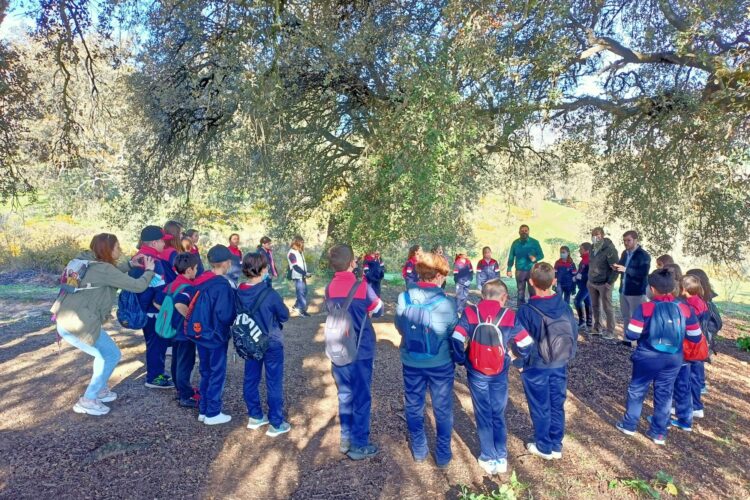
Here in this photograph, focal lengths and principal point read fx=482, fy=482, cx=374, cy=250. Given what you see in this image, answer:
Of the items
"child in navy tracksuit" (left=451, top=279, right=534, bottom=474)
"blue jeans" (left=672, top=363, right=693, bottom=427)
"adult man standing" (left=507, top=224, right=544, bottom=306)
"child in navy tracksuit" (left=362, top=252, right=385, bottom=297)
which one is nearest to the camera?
"child in navy tracksuit" (left=451, top=279, right=534, bottom=474)

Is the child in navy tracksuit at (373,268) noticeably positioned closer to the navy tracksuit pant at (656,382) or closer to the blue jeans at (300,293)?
the blue jeans at (300,293)

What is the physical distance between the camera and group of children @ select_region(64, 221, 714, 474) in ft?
13.0

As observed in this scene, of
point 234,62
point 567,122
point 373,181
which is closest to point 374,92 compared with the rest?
point 373,181

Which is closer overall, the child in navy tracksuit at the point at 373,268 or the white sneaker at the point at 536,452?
the white sneaker at the point at 536,452

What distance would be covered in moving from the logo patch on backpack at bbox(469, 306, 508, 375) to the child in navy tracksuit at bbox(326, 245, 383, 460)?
0.86m

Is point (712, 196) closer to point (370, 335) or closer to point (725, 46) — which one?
point (725, 46)

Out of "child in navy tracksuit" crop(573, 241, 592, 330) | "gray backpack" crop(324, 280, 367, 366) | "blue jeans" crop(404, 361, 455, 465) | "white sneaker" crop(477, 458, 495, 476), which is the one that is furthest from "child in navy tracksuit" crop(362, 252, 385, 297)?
"white sneaker" crop(477, 458, 495, 476)

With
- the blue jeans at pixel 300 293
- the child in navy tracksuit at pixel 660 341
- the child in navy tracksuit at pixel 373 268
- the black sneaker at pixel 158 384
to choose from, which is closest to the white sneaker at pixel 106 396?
the black sneaker at pixel 158 384

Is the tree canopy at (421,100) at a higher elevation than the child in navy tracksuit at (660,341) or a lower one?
higher

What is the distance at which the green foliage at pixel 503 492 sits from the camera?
11.4 feet

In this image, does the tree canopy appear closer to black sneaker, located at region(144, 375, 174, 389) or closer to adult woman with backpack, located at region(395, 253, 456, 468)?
adult woman with backpack, located at region(395, 253, 456, 468)

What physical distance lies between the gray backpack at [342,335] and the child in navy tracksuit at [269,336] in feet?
1.55

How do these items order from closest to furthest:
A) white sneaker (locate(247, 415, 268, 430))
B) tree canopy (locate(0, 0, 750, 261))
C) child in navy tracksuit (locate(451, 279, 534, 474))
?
child in navy tracksuit (locate(451, 279, 534, 474)), white sneaker (locate(247, 415, 268, 430)), tree canopy (locate(0, 0, 750, 261))

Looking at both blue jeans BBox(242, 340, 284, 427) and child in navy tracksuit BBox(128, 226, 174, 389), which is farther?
child in navy tracksuit BBox(128, 226, 174, 389)
